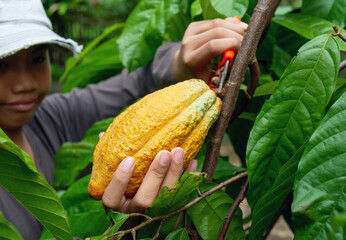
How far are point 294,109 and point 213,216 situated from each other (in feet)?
0.82

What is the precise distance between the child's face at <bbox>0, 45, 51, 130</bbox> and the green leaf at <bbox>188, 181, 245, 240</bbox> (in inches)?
35.4

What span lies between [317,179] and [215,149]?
21cm

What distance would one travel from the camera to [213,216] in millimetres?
670

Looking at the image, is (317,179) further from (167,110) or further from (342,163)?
(167,110)

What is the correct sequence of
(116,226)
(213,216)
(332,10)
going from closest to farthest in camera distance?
(116,226) < (213,216) < (332,10)

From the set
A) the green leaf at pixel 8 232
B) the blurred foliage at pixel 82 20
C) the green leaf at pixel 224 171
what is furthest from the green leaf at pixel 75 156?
the blurred foliage at pixel 82 20

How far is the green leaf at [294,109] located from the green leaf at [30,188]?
1.09 feet

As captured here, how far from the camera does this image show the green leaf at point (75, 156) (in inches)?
43.2

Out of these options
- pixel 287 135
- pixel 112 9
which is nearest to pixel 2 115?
pixel 287 135

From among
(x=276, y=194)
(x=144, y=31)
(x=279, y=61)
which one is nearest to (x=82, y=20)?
(x=144, y=31)

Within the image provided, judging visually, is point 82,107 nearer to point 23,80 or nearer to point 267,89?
point 23,80

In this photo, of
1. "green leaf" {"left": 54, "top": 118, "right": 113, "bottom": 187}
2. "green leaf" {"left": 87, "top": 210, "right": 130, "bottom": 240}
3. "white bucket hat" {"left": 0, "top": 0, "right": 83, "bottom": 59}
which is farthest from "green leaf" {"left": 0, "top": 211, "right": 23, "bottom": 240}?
"white bucket hat" {"left": 0, "top": 0, "right": 83, "bottom": 59}

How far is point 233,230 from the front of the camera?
68 centimetres

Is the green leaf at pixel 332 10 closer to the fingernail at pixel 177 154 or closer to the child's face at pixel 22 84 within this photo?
the fingernail at pixel 177 154
